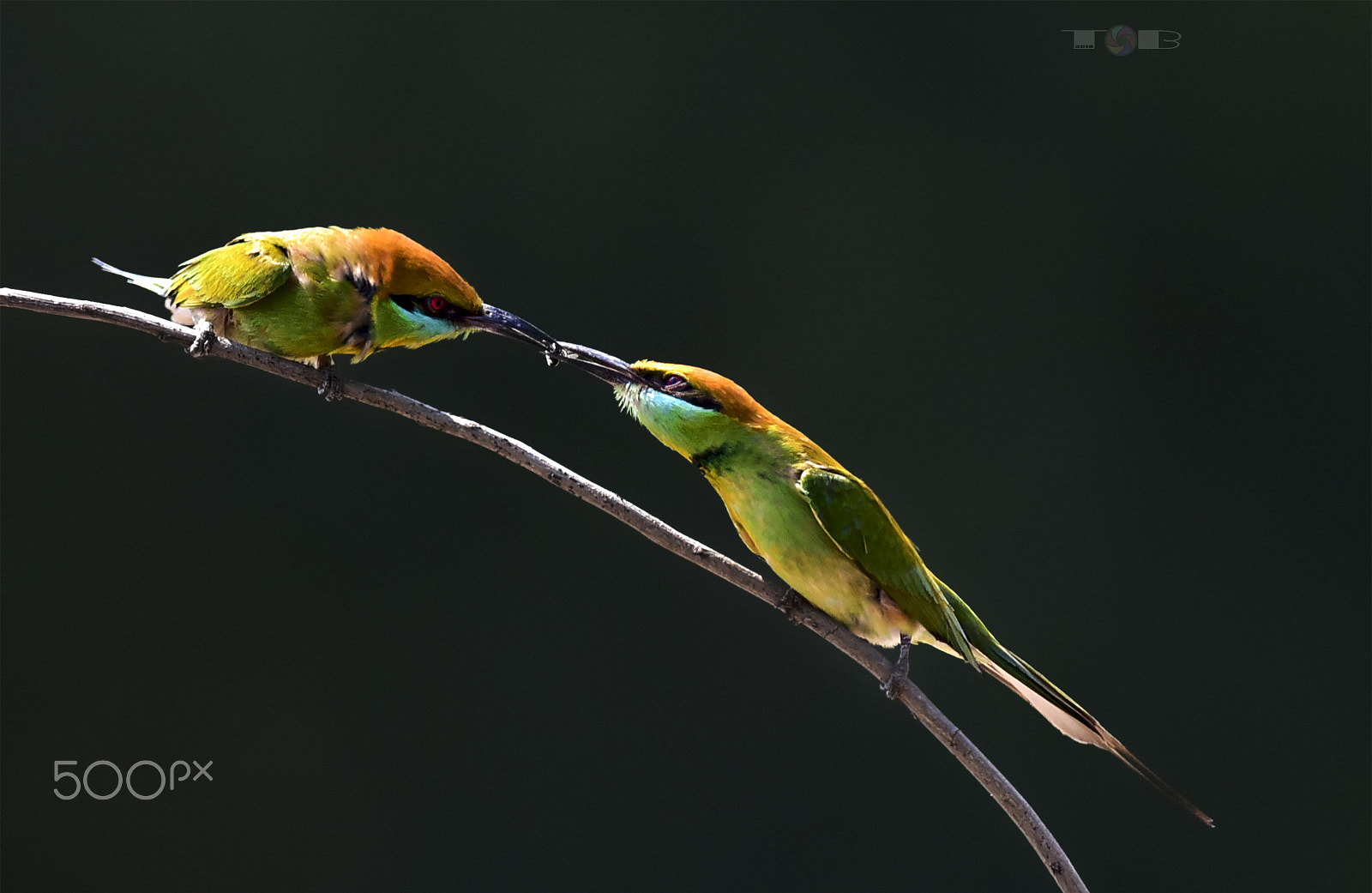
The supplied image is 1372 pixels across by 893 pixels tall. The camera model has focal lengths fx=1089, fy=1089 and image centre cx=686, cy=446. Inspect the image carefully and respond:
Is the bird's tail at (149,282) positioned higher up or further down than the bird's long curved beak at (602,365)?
higher up

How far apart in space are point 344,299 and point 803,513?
552mm

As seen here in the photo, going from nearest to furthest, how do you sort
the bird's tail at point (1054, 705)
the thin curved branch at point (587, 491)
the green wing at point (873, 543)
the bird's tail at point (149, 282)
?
the thin curved branch at point (587, 491)
the bird's tail at point (1054, 705)
the green wing at point (873, 543)
the bird's tail at point (149, 282)

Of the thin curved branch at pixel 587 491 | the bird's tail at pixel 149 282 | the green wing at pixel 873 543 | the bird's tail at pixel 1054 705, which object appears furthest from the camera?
the bird's tail at pixel 149 282

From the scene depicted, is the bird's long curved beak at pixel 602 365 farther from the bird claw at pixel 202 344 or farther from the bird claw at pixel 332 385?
the bird claw at pixel 202 344

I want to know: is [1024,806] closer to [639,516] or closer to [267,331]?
[639,516]

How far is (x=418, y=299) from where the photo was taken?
3.78 feet

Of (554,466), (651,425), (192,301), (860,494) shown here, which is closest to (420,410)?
(554,466)

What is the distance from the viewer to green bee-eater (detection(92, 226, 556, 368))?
1.15 m

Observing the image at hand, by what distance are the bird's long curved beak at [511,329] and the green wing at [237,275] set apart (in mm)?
218

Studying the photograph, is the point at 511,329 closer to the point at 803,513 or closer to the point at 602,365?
the point at 602,365

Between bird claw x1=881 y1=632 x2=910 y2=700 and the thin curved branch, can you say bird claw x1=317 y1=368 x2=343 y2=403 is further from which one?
bird claw x1=881 y1=632 x2=910 y2=700

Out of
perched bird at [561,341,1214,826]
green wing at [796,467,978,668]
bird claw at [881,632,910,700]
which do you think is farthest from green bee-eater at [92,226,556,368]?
bird claw at [881,632,910,700]

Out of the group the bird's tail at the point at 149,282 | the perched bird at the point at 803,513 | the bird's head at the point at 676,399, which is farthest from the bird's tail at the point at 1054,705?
the bird's tail at the point at 149,282

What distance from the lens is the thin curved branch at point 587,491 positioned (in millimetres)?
1000
